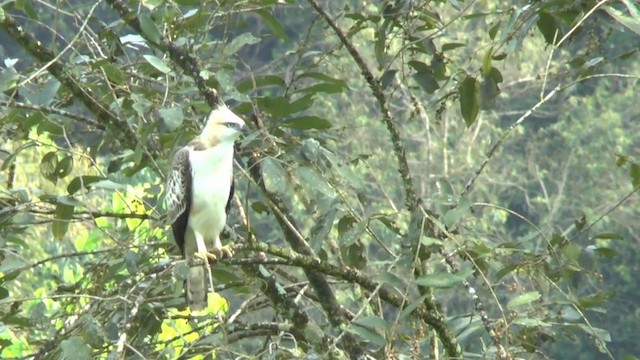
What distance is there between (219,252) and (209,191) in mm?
248

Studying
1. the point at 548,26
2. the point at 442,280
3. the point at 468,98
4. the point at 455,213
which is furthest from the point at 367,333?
the point at 548,26

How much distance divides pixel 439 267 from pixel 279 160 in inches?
19.5

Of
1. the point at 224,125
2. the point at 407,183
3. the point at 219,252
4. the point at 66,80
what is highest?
the point at 66,80

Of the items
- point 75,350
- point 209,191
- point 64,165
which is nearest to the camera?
point 75,350

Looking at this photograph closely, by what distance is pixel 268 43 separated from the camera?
16078mm

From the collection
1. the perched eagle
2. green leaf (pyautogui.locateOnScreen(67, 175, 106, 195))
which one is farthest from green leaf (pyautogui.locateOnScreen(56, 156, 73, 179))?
the perched eagle

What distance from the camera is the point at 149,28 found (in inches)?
129

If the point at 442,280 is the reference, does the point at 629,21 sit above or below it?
above

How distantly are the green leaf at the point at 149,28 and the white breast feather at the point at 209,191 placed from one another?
691 millimetres

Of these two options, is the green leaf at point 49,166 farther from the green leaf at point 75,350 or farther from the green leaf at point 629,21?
the green leaf at point 629,21

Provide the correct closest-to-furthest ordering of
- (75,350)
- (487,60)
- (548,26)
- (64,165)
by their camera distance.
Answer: (75,350) → (487,60) → (548,26) → (64,165)

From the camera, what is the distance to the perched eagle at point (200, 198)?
3.88m

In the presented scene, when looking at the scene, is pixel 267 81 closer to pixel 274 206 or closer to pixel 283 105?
pixel 283 105

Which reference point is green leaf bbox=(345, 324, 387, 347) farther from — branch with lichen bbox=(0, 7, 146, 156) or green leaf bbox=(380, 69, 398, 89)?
green leaf bbox=(380, 69, 398, 89)
